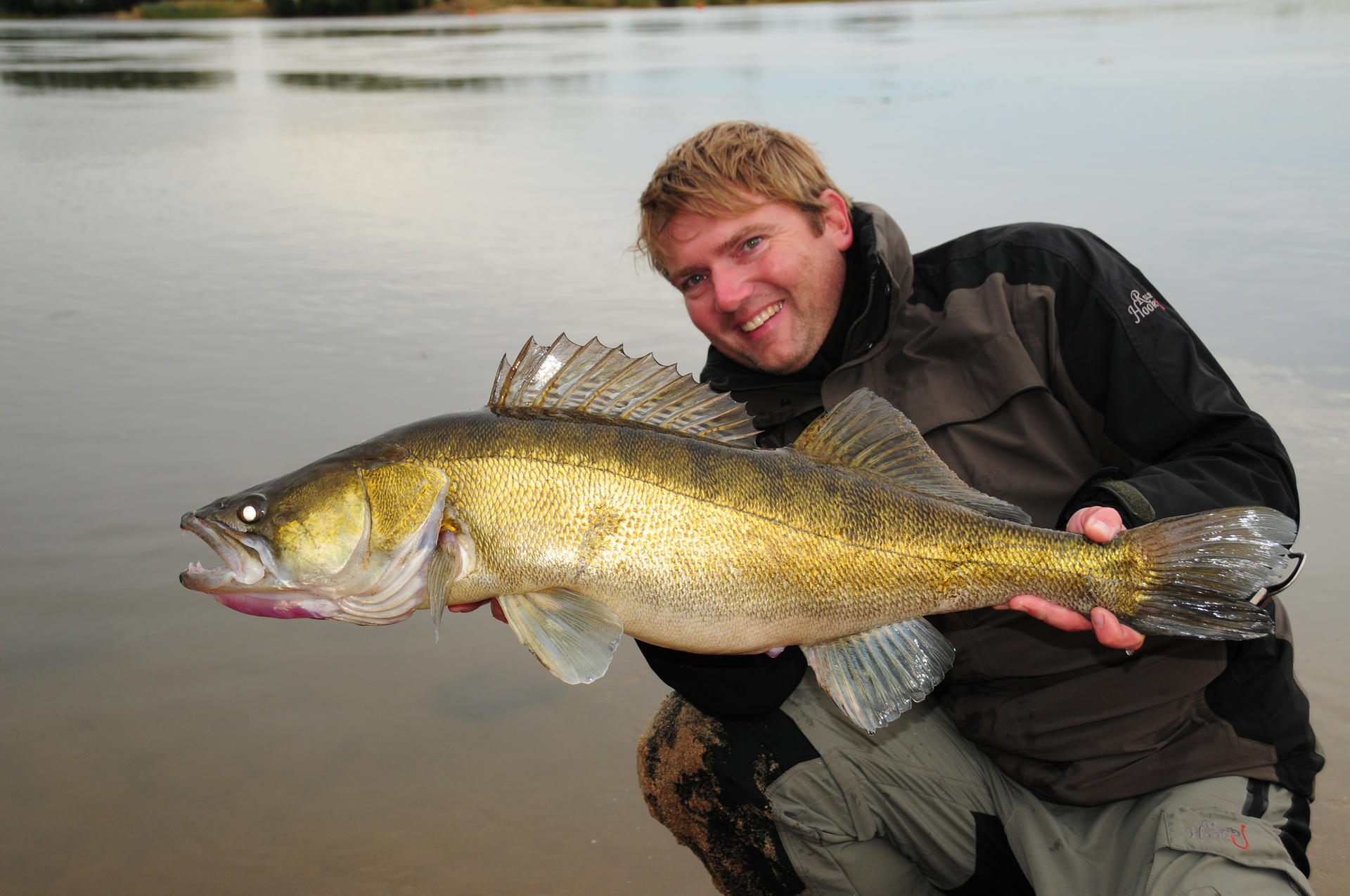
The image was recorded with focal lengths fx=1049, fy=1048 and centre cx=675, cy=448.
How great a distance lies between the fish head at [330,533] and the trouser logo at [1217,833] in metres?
1.92

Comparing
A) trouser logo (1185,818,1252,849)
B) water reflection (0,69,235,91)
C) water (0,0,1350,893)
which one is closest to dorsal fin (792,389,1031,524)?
trouser logo (1185,818,1252,849)

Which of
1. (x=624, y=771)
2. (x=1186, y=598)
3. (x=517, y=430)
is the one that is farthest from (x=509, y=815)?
(x=1186, y=598)

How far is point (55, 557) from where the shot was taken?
457cm

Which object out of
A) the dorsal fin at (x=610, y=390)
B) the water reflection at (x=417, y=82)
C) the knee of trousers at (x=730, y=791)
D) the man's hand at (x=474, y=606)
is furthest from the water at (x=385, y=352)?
the water reflection at (x=417, y=82)

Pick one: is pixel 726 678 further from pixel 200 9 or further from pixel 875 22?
pixel 200 9

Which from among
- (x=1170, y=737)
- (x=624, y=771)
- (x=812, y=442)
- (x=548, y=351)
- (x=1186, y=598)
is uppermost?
(x=548, y=351)

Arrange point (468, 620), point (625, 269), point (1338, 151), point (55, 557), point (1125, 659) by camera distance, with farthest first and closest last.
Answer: point (1338, 151)
point (625, 269)
point (55, 557)
point (468, 620)
point (1125, 659)

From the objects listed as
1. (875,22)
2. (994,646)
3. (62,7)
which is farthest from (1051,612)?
(62,7)

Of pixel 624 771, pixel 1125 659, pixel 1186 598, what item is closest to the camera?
pixel 1186 598

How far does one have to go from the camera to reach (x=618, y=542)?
7.99 feet

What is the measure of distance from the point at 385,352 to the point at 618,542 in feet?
15.8

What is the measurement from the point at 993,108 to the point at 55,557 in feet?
47.0

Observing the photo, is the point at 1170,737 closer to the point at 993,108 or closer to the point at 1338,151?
the point at 1338,151

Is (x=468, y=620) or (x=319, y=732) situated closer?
(x=319, y=732)
